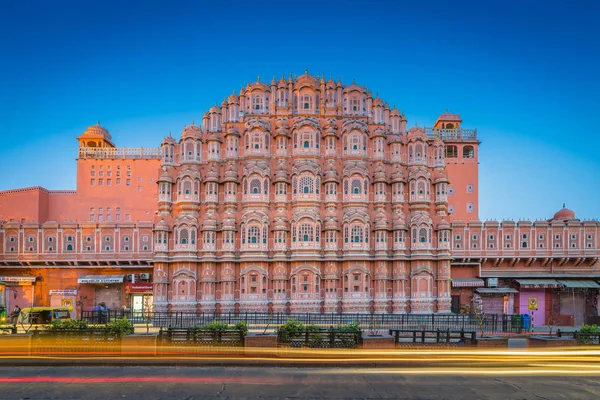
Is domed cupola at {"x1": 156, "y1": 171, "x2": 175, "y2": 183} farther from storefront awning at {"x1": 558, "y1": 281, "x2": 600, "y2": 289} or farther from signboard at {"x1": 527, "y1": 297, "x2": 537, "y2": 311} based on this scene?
storefront awning at {"x1": 558, "y1": 281, "x2": 600, "y2": 289}

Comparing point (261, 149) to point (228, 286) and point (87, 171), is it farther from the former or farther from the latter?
point (87, 171)

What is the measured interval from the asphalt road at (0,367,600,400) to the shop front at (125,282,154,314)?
91.0 ft

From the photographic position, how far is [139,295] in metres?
48.8

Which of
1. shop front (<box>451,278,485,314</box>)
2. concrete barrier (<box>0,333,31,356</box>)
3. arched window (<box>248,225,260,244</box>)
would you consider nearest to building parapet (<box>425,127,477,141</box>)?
shop front (<box>451,278,485,314</box>)

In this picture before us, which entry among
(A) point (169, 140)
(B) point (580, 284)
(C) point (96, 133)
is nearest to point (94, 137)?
(C) point (96, 133)

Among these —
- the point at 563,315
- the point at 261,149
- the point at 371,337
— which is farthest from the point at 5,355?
the point at 563,315

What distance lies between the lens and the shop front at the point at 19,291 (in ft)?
156

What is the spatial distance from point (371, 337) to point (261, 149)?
27.1m

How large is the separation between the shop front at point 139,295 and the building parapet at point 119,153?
21.8 m

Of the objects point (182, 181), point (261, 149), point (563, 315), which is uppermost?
point (261, 149)

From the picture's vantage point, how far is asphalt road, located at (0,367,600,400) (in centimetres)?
1603

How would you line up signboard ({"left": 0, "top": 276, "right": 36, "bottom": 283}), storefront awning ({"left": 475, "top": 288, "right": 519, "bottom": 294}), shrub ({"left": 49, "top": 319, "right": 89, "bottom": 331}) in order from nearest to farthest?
shrub ({"left": 49, "top": 319, "right": 89, "bottom": 331}), storefront awning ({"left": 475, "top": 288, "right": 519, "bottom": 294}), signboard ({"left": 0, "top": 276, "right": 36, "bottom": 283})

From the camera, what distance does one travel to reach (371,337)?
23531 millimetres

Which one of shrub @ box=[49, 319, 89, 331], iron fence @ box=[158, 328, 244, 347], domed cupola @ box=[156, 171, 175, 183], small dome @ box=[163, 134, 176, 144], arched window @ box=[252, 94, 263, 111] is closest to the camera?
iron fence @ box=[158, 328, 244, 347]
